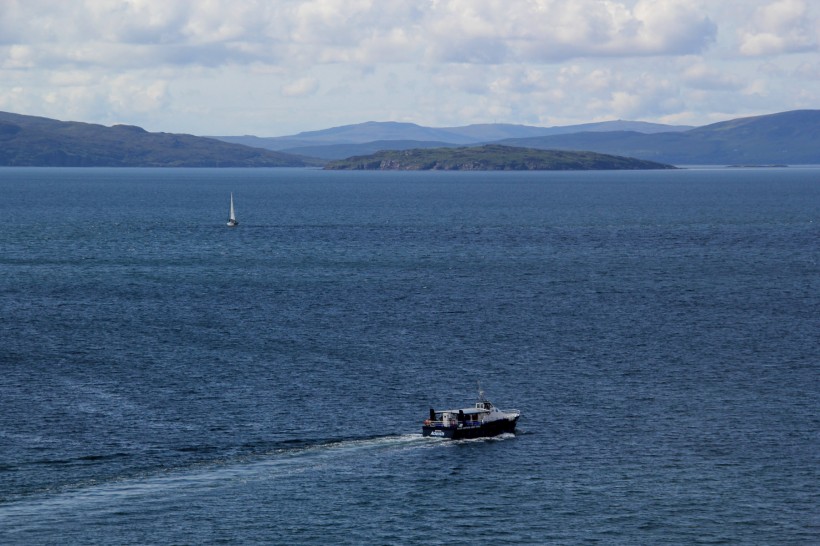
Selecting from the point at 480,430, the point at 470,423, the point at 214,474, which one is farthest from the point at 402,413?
the point at 214,474

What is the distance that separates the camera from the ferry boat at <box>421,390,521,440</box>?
86.4 m

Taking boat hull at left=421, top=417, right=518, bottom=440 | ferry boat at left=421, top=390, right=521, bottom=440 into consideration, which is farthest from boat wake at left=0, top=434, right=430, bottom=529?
boat hull at left=421, top=417, right=518, bottom=440

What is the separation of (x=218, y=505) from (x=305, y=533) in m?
6.87

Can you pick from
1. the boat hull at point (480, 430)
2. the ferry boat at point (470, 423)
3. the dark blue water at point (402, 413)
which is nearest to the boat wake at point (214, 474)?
the dark blue water at point (402, 413)

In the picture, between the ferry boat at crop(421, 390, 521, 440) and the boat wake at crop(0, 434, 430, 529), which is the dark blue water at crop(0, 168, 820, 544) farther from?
the ferry boat at crop(421, 390, 521, 440)

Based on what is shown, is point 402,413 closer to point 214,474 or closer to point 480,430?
point 480,430

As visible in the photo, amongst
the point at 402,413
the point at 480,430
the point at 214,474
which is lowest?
the point at 214,474

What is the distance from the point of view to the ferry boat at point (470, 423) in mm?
86438

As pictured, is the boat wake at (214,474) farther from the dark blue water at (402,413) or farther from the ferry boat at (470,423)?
the ferry boat at (470,423)

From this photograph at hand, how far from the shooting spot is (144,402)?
9462cm

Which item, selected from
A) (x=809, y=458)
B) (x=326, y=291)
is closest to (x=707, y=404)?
(x=809, y=458)

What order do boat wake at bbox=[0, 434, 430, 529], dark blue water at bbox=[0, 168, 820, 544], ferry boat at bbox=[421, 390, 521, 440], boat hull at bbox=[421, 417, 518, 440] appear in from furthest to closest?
boat hull at bbox=[421, 417, 518, 440], ferry boat at bbox=[421, 390, 521, 440], boat wake at bbox=[0, 434, 430, 529], dark blue water at bbox=[0, 168, 820, 544]

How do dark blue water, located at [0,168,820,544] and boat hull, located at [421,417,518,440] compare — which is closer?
dark blue water, located at [0,168,820,544]

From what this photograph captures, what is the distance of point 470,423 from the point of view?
8762 centimetres
